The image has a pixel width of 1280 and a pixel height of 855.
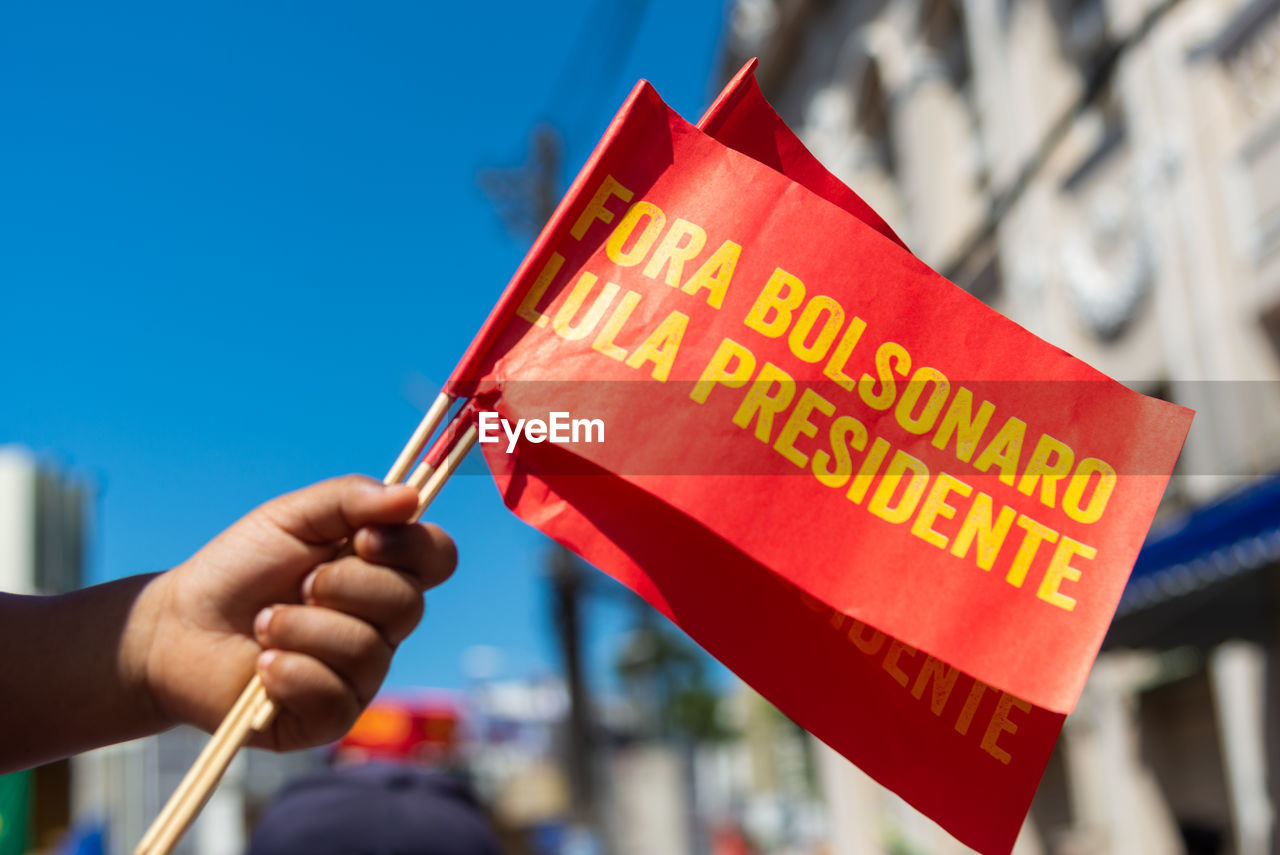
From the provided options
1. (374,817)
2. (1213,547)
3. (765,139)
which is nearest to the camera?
(765,139)

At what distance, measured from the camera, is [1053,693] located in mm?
1378

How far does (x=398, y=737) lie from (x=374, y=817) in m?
1.48

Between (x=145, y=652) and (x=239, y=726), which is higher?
(x=145, y=652)

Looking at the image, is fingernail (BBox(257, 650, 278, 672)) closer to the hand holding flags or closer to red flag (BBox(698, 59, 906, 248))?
the hand holding flags

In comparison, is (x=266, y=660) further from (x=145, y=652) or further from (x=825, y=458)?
(x=825, y=458)

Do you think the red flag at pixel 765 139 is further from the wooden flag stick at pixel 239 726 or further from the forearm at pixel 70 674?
the forearm at pixel 70 674

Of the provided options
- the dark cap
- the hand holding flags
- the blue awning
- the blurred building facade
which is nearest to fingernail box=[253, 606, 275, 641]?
the hand holding flags

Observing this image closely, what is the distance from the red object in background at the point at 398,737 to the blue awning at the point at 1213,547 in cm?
311

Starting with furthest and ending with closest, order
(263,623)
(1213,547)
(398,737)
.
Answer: (1213,547), (398,737), (263,623)

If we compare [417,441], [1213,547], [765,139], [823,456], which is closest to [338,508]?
[417,441]

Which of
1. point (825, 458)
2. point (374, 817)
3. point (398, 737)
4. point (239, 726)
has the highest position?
point (398, 737)

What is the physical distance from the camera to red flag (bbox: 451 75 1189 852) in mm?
1428

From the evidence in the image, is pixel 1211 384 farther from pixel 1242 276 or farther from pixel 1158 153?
pixel 1158 153

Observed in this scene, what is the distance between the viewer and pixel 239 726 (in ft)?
4.31
